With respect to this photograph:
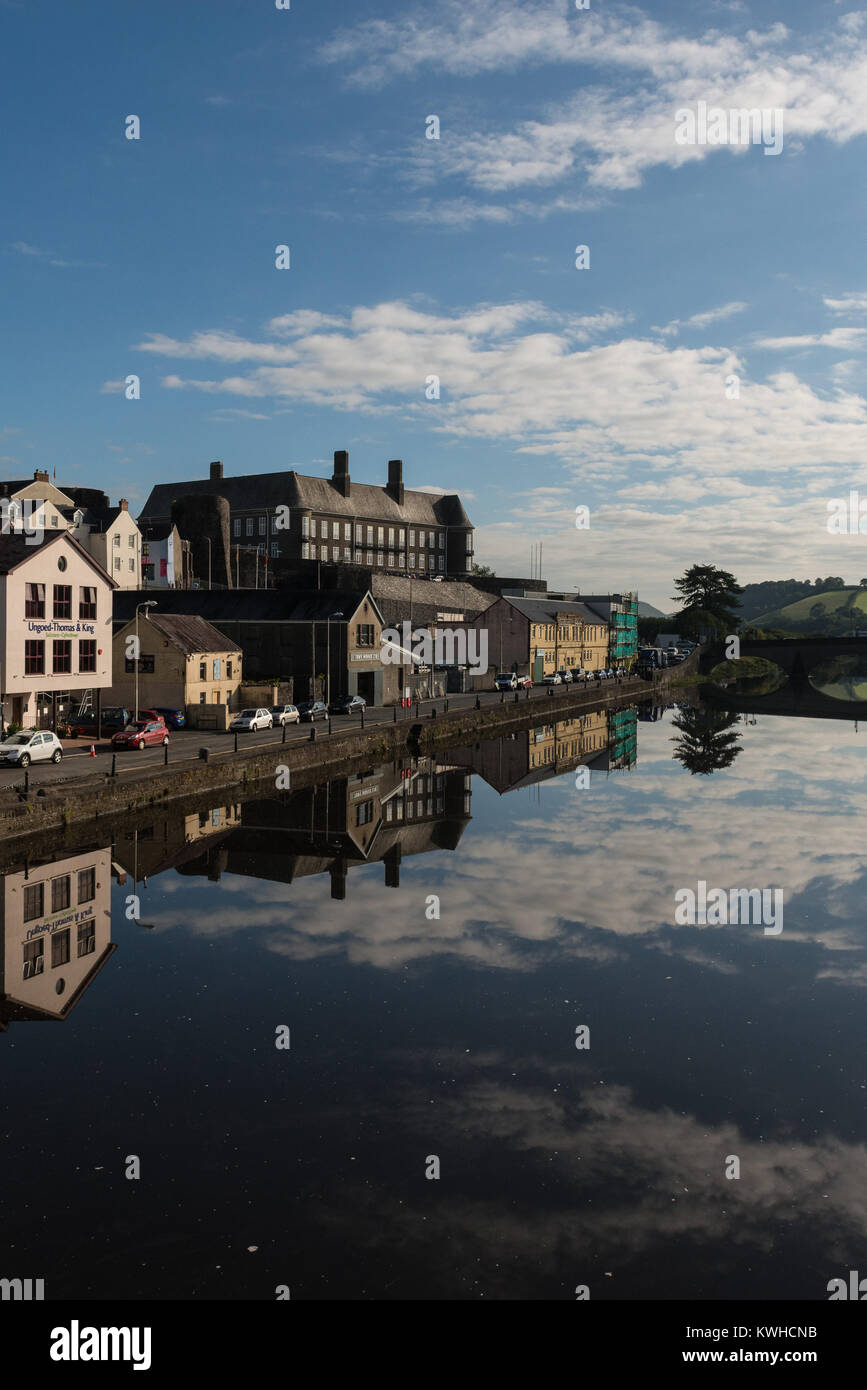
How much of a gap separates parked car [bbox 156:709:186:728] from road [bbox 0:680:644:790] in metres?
0.61

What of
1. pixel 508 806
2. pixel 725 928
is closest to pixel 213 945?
pixel 725 928

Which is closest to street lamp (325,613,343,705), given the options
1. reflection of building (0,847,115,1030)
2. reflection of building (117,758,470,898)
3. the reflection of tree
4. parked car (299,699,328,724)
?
parked car (299,699,328,724)

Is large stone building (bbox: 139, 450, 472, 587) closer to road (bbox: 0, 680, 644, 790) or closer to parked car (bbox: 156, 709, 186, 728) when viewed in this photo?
road (bbox: 0, 680, 644, 790)

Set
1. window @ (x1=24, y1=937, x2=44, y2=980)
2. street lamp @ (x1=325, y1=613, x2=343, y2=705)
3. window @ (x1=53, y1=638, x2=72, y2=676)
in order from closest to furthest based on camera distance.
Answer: window @ (x1=24, y1=937, x2=44, y2=980) < window @ (x1=53, y1=638, x2=72, y2=676) < street lamp @ (x1=325, y1=613, x2=343, y2=705)

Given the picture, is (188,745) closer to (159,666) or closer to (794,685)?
(159,666)

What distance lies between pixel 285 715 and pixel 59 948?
37822 mm

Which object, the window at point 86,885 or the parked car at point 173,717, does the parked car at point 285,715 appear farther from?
the window at point 86,885

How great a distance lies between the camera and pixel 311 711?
62.9 metres

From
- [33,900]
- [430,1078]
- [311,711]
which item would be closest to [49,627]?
[311,711]

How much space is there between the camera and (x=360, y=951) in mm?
A: 23344

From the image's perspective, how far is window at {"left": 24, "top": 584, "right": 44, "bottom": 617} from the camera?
44.1 metres

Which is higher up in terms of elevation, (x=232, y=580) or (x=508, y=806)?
(x=232, y=580)
